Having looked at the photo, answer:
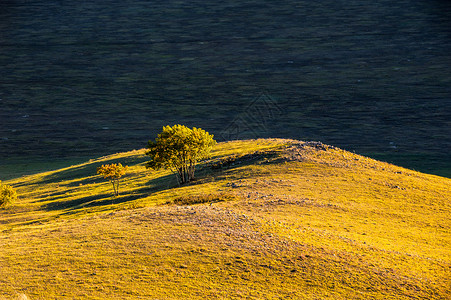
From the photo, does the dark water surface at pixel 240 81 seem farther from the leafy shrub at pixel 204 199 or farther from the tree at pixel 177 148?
the leafy shrub at pixel 204 199

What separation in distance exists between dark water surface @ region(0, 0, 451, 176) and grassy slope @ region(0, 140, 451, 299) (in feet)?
185

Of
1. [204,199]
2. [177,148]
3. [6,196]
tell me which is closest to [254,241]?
[204,199]

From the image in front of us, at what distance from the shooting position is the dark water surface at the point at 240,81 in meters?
124

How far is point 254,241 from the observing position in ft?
97.8

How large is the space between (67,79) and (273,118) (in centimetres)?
8534

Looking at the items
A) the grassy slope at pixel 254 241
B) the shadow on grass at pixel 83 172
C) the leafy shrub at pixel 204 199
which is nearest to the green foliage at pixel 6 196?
the grassy slope at pixel 254 241

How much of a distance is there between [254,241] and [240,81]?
137 meters

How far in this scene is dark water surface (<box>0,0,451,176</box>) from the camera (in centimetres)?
12431

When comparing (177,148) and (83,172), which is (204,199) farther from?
(83,172)

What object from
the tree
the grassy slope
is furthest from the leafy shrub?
the tree

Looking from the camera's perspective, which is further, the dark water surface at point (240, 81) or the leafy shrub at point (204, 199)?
the dark water surface at point (240, 81)

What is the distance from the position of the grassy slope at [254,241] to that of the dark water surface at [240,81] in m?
56.4

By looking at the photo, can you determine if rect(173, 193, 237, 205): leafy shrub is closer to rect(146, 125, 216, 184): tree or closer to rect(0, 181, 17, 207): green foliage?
rect(146, 125, 216, 184): tree

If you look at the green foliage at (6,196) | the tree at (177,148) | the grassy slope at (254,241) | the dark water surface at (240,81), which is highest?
the dark water surface at (240,81)
